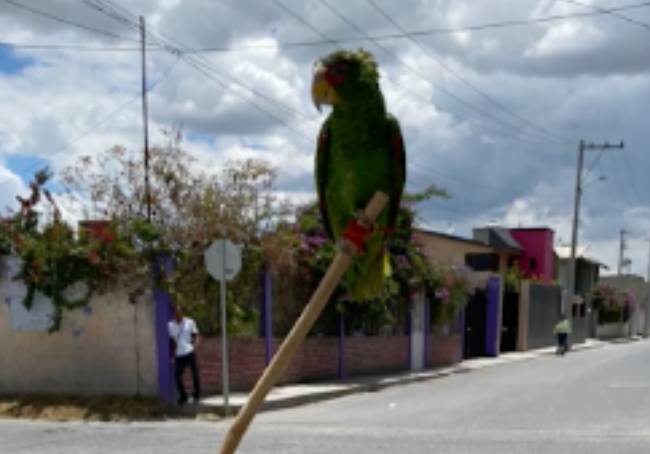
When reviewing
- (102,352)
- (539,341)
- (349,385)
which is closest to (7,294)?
(102,352)

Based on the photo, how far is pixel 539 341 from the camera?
35.0m

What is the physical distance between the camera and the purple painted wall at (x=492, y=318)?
28234mm

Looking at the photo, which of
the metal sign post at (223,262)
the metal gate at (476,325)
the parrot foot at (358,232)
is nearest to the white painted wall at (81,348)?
the metal sign post at (223,262)

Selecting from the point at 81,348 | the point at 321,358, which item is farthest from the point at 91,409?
the point at 321,358

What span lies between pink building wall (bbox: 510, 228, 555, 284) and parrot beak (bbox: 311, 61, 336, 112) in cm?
4569

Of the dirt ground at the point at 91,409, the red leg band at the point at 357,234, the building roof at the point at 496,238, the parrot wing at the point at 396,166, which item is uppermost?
the parrot wing at the point at 396,166

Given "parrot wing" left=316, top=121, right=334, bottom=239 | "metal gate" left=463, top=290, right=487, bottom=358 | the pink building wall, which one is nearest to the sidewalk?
"metal gate" left=463, top=290, right=487, bottom=358

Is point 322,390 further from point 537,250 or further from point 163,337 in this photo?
point 537,250

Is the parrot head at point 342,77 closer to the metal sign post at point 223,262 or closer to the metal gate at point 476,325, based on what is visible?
the metal sign post at point 223,262

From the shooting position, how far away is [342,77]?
9.32ft

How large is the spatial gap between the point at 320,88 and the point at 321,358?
14.9 meters

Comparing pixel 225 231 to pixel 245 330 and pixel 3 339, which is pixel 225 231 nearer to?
pixel 245 330

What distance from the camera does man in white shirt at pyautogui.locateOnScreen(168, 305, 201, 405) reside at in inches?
517

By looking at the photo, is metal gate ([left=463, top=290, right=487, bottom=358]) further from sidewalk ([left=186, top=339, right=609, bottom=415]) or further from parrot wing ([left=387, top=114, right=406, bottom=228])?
parrot wing ([left=387, top=114, right=406, bottom=228])
